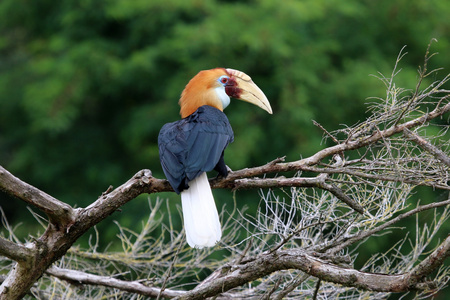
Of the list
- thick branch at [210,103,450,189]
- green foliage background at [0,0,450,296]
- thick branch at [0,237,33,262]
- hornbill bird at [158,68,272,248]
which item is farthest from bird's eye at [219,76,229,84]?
green foliage background at [0,0,450,296]

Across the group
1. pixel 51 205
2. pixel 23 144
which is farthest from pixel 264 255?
pixel 23 144

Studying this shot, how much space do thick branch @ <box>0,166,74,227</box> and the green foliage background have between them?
14.8ft

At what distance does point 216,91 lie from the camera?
12.6ft

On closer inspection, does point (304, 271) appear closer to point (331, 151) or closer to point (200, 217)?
point (331, 151)

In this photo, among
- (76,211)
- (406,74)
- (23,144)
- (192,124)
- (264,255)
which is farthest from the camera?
(23,144)

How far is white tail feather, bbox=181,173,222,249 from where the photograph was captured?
290 centimetres

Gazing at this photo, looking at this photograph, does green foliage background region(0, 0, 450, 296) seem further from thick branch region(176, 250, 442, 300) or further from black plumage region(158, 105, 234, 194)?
thick branch region(176, 250, 442, 300)

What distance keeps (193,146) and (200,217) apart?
1.42 ft

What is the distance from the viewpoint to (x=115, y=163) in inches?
346

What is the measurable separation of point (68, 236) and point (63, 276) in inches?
30.0

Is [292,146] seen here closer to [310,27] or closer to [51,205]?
[310,27]

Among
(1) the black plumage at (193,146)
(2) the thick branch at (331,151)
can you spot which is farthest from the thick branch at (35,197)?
(2) the thick branch at (331,151)

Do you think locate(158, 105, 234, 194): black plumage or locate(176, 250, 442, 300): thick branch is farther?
locate(158, 105, 234, 194): black plumage

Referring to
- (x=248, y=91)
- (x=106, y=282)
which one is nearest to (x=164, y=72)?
(x=248, y=91)
